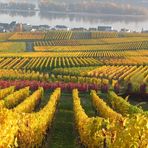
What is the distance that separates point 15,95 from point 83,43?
122462 mm

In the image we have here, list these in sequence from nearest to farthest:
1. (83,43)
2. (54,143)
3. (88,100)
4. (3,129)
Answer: (3,129), (54,143), (88,100), (83,43)

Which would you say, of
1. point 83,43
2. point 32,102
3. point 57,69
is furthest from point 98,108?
point 83,43

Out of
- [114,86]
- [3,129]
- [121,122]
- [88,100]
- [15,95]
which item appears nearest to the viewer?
[3,129]

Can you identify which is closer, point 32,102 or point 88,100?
point 32,102

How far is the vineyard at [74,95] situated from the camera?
31750 millimetres

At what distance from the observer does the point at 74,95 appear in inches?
2992

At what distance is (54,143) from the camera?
47.6 m

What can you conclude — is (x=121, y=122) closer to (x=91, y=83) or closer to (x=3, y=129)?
(x=3, y=129)

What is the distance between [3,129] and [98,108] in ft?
114

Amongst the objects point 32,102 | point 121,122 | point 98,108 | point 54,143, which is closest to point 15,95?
point 32,102

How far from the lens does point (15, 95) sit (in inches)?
2707

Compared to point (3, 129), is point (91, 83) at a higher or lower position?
lower

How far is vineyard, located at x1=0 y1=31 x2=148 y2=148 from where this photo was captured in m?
31.8

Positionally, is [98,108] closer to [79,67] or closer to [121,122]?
[121,122]
